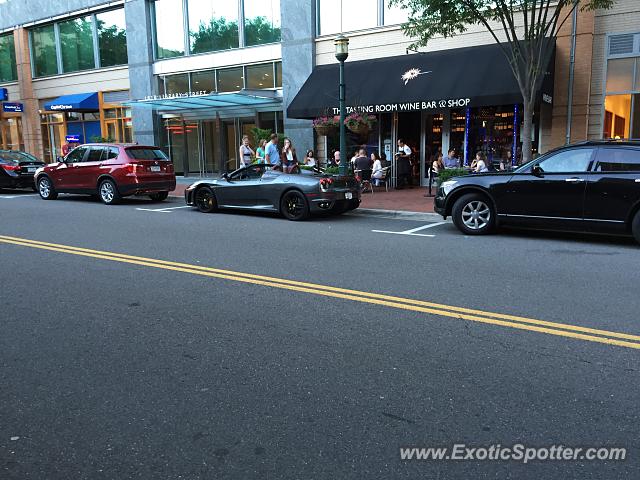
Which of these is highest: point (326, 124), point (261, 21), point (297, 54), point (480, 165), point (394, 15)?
point (261, 21)

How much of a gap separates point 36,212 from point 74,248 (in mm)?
5634

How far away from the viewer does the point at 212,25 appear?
22719 mm

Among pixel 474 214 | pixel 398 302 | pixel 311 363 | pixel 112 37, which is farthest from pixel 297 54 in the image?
pixel 311 363

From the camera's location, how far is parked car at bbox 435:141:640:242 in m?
8.62

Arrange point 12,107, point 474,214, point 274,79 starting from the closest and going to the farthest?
point 474,214 → point 274,79 → point 12,107

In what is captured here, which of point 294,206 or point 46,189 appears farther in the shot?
point 46,189

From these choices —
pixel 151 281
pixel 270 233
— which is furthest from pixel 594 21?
pixel 151 281

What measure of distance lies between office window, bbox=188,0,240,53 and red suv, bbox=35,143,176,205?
346 inches

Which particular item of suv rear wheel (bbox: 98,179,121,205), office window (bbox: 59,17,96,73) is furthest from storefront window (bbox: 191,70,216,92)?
suv rear wheel (bbox: 98,179,121,205)

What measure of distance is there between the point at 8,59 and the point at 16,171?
15.6 meters

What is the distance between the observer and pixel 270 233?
10117mm

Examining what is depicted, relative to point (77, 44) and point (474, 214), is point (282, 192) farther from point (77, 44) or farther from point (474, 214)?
point (77, 44)

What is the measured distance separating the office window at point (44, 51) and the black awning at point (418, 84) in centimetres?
1640

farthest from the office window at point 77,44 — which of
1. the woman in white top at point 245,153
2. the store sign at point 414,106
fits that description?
the store sign at point 414,106
